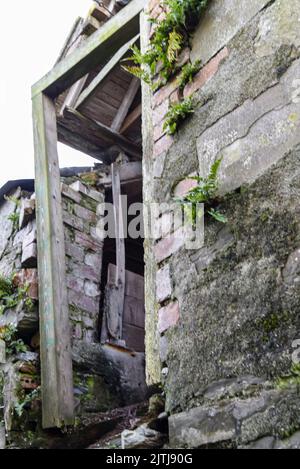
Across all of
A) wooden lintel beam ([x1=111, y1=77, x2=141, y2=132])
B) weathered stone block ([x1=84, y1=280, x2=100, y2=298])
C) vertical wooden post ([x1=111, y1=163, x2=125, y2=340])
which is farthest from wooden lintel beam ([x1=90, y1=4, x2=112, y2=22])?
weathered stone block ([x1=84, y1=280, x2=100, y2=298])

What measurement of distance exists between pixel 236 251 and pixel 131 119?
382cm

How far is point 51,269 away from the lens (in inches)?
130

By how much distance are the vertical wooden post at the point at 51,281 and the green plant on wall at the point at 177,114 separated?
51.3 inches

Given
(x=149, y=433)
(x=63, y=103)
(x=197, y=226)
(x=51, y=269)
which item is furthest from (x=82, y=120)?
(x=149, y=433)

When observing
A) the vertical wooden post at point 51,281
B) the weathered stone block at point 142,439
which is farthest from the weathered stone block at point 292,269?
the vertical wooden post at point 51,281

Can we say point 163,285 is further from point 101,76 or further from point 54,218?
point 101,76

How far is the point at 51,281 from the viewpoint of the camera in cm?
327

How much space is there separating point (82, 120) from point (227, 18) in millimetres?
3118

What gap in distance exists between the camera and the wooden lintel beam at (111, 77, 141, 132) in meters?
5.46

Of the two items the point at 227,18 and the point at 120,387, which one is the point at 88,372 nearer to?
the point at 120,387

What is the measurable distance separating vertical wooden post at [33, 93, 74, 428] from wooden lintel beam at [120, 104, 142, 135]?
180 cm

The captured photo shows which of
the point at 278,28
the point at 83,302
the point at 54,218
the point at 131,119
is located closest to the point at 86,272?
the point at 83,302

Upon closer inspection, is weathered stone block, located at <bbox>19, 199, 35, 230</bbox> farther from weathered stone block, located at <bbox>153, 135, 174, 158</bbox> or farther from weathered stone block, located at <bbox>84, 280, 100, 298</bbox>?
weathered stone block, located at <bbox>153, 135, 174, 158</bbox>

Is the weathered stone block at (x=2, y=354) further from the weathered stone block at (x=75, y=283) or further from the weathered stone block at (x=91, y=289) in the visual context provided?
the weathered stone block at (x=91, y=289)
